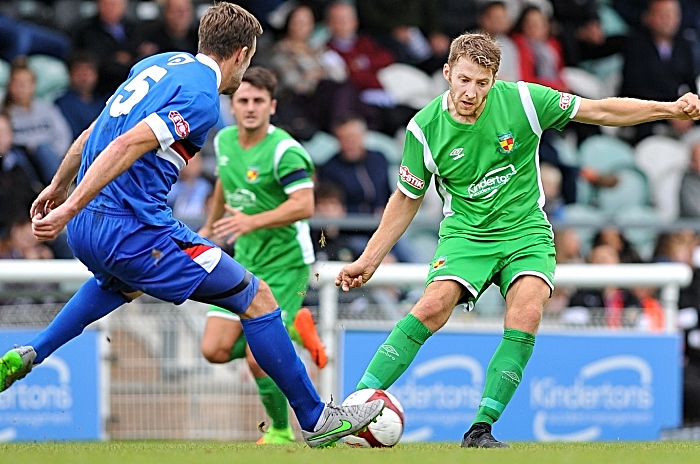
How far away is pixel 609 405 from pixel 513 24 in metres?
5.58

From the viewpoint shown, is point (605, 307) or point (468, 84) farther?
point (605, 307)

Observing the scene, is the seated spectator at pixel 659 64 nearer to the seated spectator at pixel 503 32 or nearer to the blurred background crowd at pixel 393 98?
the blurred background crowd at pixel 393 98

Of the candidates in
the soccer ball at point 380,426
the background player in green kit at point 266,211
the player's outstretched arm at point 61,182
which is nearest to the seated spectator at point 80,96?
the background player in green kit at point 266,211

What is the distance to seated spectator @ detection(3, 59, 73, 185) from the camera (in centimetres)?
1146

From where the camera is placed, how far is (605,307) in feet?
35.3

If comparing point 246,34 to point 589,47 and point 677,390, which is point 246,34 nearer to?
point 677,390

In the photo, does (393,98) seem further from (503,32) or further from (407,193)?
(407,193)

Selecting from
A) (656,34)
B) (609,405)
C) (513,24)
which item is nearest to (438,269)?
(609,405)

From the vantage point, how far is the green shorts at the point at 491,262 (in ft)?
21.3

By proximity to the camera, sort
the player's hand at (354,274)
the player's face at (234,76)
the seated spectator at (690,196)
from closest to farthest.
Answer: the player's face at (234,76) → the player's hand at (354,274) → the seated spectator at (690,196)

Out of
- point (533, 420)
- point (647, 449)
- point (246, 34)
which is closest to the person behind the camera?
point (246, 34)

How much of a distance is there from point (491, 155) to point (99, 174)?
2277 mm

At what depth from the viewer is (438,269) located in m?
6.57

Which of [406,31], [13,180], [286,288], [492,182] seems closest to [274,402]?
[286,288]
